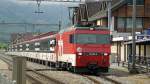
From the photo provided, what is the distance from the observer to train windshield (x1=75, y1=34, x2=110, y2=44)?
28400 mm

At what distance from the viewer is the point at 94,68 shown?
28.4 m

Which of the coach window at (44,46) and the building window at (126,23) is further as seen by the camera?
the building window at (126,23)

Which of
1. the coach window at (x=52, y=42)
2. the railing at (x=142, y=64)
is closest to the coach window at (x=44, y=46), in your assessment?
the coach window at (x=52, y=42)

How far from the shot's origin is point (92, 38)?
94.0 feet

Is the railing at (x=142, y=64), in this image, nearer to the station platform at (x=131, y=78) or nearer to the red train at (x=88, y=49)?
the station platform at (x=131, y=78)

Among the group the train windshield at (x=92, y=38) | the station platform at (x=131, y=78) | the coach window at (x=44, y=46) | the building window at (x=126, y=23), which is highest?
the building window at (x=126, y=23)

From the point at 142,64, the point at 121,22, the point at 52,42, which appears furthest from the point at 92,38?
the point at 121,22

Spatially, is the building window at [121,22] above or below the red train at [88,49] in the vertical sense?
above

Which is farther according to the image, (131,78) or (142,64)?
(142,64)

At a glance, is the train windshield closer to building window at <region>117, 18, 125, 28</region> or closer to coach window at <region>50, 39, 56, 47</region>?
coach window at <region>50, 39, 56, 47</region>

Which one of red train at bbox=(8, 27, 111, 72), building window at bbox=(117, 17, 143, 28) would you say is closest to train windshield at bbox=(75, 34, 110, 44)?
red train at bbox=(8, 27, 111, 72)

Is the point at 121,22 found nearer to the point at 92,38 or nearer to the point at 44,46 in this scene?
the point at 44,46

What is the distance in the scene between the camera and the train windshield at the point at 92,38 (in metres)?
28.4

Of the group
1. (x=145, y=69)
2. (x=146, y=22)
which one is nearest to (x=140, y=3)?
(x=146, y=22)
